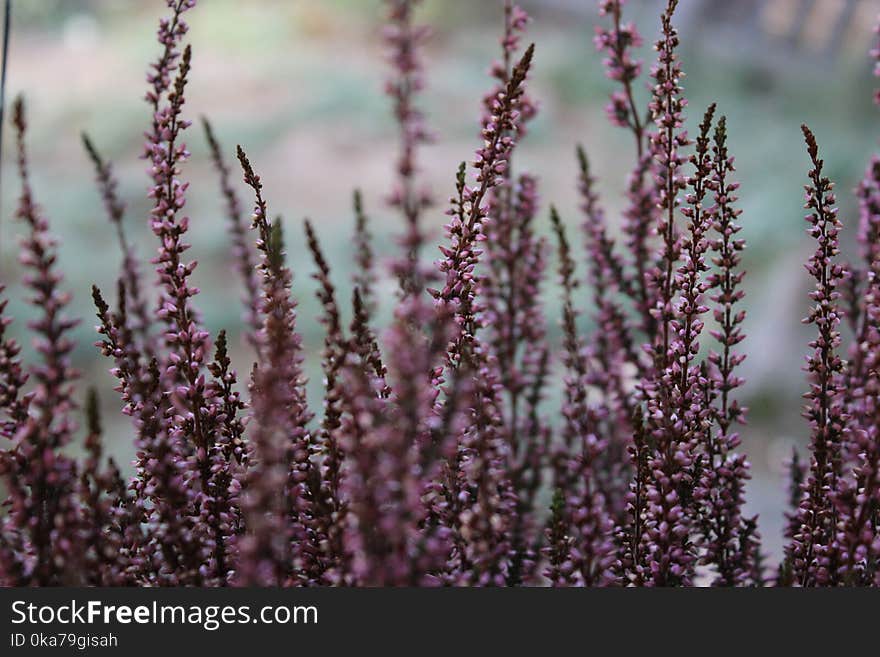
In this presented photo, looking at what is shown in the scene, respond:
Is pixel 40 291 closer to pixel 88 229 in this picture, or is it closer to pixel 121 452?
pixel 121 452

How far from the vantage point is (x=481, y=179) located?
0.70m

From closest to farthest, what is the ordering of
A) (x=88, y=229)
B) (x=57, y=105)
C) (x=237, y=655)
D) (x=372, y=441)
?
(x=372, y=441), (x=237, y=655), (x=88, y=229), (x=57, y=105)

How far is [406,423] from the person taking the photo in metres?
0.54

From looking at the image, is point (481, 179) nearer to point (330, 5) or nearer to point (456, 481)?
point (456, 481)

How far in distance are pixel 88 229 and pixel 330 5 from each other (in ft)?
3.67

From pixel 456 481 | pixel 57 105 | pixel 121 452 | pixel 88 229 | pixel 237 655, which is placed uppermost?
pixel 57 105

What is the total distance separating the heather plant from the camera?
577mm

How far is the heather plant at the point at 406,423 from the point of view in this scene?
0.58m

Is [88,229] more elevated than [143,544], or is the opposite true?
[88,229]

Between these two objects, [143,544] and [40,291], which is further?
[143,544]

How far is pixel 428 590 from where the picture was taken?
62 centimetres

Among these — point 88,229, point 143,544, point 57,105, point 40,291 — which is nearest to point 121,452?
point 88,229

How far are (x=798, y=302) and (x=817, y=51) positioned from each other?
1221mm

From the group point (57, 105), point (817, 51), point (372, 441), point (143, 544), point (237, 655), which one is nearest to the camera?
point (372, 441)
